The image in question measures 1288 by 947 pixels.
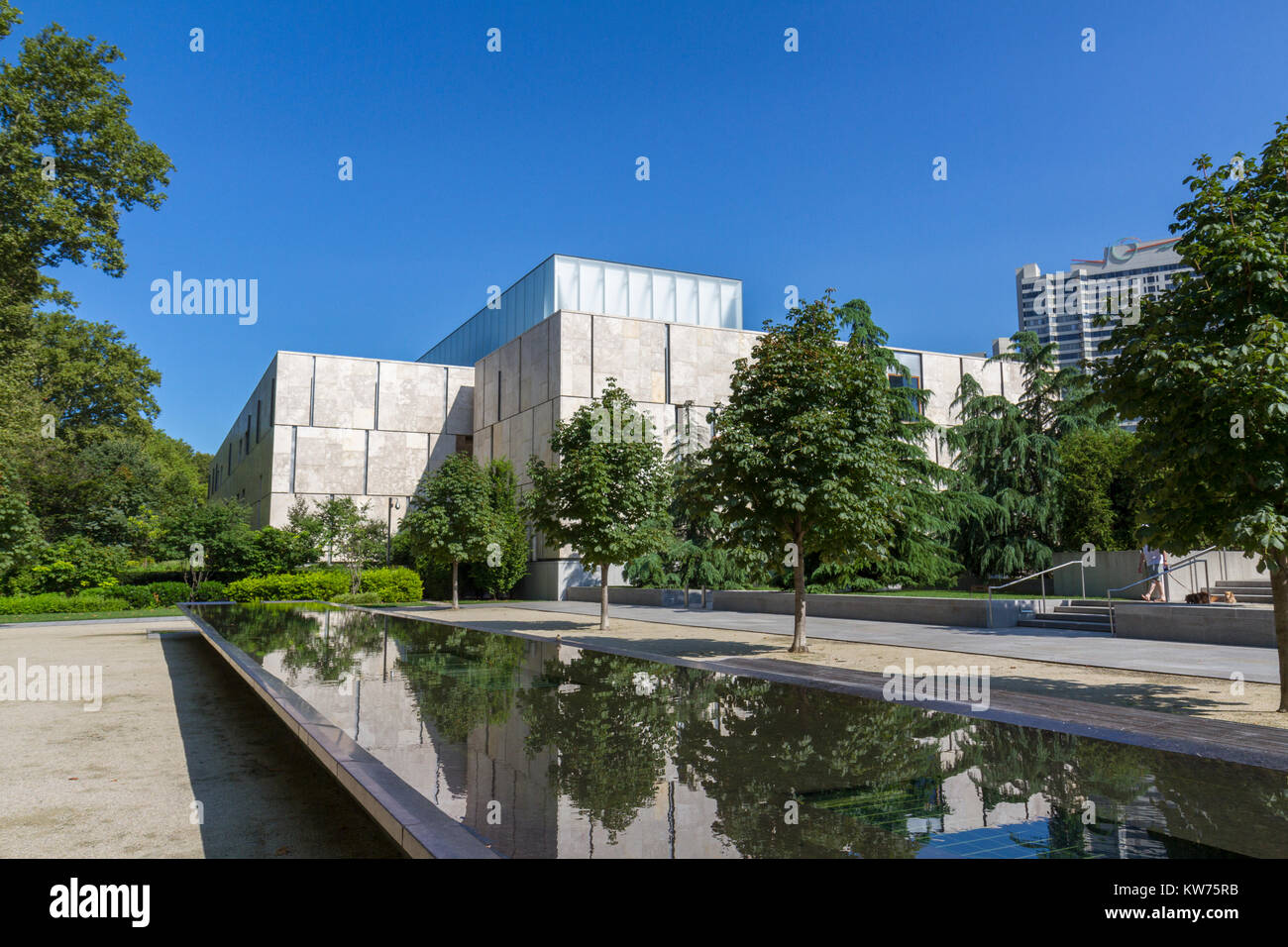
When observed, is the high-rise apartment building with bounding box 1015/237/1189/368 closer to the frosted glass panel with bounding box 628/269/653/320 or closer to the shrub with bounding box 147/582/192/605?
the frosted glass panel with bounding box 628/269/653/320

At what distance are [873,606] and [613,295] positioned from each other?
31707 millimetres

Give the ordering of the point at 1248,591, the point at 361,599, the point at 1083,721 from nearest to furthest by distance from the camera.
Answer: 1. the point at 1083,721
2. the point at 1248,591
3. the point at 361,599

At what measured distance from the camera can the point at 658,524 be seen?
73.7 ft

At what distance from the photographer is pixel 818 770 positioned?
622 cm

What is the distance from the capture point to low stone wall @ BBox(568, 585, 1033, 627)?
64.2ft

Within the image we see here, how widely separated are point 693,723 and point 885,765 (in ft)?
7.60

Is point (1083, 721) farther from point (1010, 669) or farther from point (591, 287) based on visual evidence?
point (591, 287)

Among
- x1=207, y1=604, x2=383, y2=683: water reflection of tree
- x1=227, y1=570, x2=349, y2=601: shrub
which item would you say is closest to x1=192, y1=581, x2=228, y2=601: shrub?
x1=227, y1=570, x2=349, y2=601: shrub

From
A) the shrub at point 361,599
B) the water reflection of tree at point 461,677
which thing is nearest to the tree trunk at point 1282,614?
the water reflection of tree at point 461,677

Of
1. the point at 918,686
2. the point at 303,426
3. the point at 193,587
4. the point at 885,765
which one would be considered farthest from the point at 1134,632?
the point at 303,426

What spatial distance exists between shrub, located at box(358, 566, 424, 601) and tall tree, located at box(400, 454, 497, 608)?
26.5 ft

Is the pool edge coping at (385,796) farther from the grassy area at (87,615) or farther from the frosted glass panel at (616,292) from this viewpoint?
the frosted glass panel at (616,292)

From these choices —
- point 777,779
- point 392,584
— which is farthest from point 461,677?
point 392,584

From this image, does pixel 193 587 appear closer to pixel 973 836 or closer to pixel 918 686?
pixel 918 686
